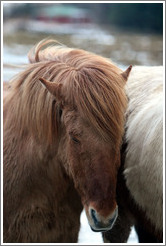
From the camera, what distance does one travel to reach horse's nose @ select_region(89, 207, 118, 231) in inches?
89.0

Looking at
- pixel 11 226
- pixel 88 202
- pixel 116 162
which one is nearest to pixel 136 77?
pixel 116 162

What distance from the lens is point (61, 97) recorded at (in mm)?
2400

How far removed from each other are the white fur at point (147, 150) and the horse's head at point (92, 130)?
0.32 metres

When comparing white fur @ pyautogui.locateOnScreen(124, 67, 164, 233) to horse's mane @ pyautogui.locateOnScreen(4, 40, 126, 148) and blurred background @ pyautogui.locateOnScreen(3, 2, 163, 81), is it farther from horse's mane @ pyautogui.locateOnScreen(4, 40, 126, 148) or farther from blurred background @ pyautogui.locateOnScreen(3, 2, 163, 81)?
blurred background @ pyautogui.locateOnScreen(3, 2, 163, 81)

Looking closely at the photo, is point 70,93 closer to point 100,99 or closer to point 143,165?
point 100,99

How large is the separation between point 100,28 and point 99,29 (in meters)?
Result: 0.26

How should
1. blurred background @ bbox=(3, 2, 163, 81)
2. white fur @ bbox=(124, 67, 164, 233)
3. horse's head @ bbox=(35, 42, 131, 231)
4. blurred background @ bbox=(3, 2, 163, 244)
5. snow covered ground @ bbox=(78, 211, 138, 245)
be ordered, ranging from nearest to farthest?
horse's head @ bbox=(35, 42, 131, 231), white fur @ bbox=(124, 67, 164, 233), snow covered ground @ bbox=(78, 211, 138, 245), blurred background @ bbox=(3, 2, 163, 244), blurred background @ bbox=(3, 2, 163, 81)

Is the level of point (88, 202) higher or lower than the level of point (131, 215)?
higher

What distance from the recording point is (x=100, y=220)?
2262 millimetres

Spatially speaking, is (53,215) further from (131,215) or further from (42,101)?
(42,101)

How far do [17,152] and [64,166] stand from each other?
41cm

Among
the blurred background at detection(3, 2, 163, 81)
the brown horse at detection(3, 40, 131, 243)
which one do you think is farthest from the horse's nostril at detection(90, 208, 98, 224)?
the blurred background at detection(3, 2, 163, 81)

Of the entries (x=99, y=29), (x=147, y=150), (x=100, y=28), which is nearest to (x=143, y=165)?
(x=147, y=150)

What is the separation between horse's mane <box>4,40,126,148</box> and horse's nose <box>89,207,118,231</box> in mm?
437
